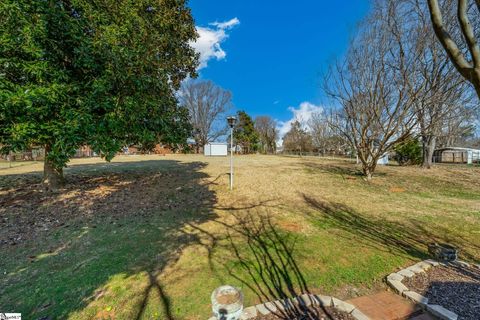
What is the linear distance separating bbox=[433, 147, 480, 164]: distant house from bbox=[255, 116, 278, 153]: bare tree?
1013 inches

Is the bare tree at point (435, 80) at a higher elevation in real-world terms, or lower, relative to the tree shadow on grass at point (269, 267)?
higher

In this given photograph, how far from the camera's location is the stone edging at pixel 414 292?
220cm

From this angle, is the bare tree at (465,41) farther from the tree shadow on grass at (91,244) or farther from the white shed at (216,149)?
the white shed at (216,149)

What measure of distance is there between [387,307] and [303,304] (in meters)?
0.92

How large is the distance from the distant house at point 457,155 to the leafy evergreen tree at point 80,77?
37.5 m

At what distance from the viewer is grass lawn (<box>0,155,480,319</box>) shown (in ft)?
8.85

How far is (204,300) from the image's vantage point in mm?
2553

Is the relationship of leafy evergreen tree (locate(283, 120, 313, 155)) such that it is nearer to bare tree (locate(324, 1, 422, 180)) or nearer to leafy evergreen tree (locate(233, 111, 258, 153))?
leafy evergreen tree (locate(233, 111, 258, 153))

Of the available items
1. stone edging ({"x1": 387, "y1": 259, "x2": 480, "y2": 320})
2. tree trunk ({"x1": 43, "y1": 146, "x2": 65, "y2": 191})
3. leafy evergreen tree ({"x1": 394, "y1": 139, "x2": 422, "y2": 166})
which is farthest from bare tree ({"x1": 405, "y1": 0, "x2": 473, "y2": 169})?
tree trunk ({"x1": 43, "y1": 146, "x2": 65, "y2": 191})

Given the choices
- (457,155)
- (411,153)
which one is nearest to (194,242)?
(411,153)

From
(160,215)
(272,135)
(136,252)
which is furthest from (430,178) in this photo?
(272,135)

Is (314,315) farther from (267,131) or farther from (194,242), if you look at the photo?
(267,131)

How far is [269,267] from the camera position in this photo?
127 inches

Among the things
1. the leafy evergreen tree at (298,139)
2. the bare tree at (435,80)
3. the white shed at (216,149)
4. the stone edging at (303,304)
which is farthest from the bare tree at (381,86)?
the leafy evergreen tree at (298,139)
